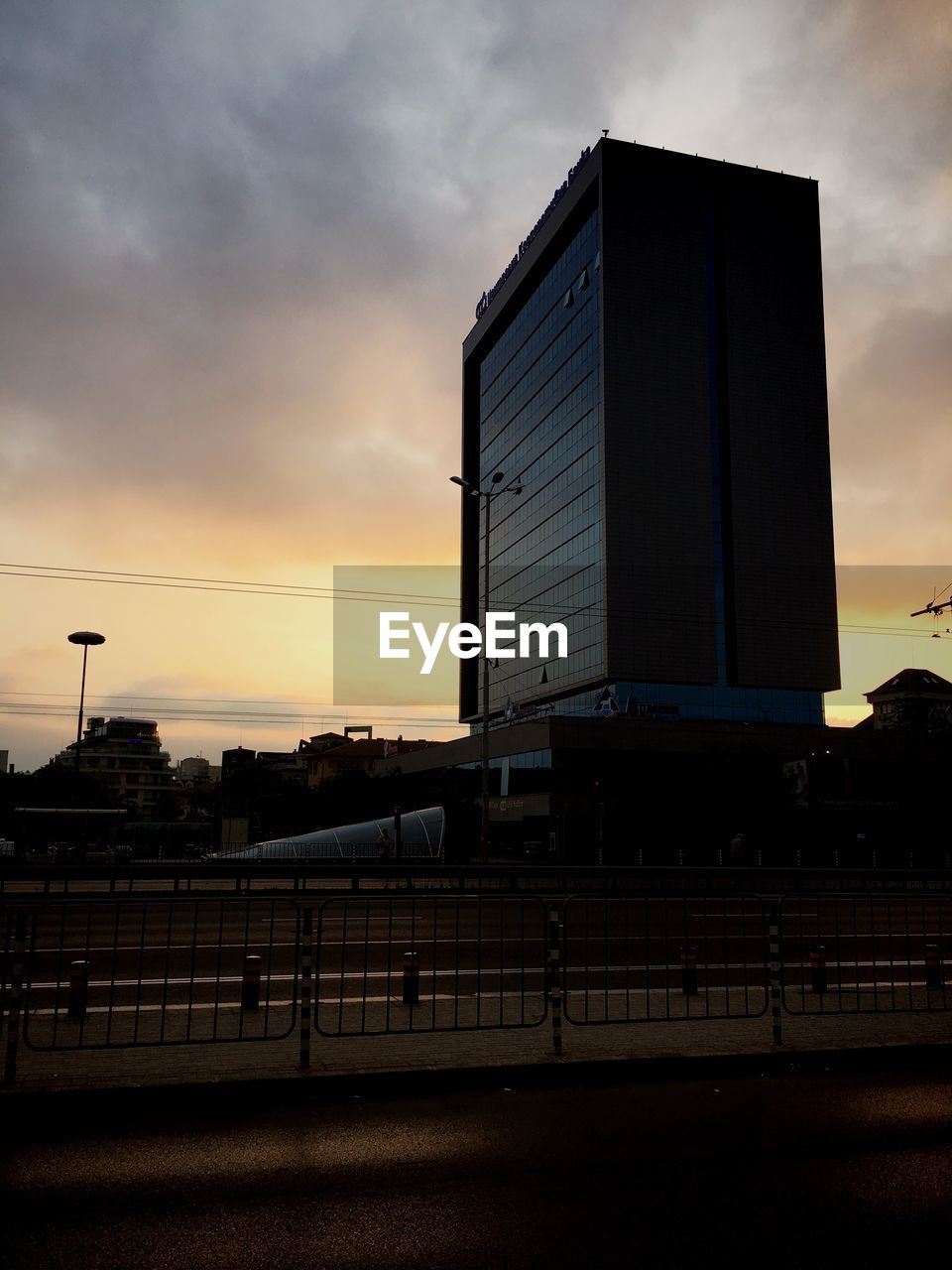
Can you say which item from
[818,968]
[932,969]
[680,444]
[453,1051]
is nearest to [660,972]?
[818,968]

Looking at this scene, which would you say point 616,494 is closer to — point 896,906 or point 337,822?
point 337,822

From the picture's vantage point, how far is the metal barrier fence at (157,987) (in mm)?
7703

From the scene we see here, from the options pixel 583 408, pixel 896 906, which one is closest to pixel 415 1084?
pixel 896 906

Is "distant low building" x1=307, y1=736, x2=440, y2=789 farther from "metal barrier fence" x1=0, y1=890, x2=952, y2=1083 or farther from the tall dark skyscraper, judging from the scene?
"metal barrier fence" x1=0, y1=890, x2=952, y2=1083

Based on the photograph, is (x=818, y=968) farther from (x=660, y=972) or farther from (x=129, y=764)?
(x=129, y=764)

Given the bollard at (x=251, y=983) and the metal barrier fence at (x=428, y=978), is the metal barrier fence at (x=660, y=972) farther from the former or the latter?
the bollard at (x=251, y=983)

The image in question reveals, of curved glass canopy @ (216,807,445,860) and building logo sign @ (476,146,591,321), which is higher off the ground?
building logo sign @ (476,146,591,321)

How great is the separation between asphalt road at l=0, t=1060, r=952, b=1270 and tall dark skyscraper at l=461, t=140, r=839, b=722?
81536 mm

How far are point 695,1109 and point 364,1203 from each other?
265 centimetres

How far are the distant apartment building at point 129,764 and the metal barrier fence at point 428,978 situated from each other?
512 ft

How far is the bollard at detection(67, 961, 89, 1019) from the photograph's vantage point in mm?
8422

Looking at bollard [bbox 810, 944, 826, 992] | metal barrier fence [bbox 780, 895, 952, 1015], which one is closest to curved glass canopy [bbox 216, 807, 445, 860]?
metal barrier fence [bbox 780, 895, 952, 1015]

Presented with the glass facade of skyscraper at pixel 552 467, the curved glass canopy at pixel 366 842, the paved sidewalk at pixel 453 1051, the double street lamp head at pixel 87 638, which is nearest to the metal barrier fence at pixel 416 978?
the paved sidewalk at pixel 453 1051

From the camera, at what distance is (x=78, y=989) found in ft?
28.0
